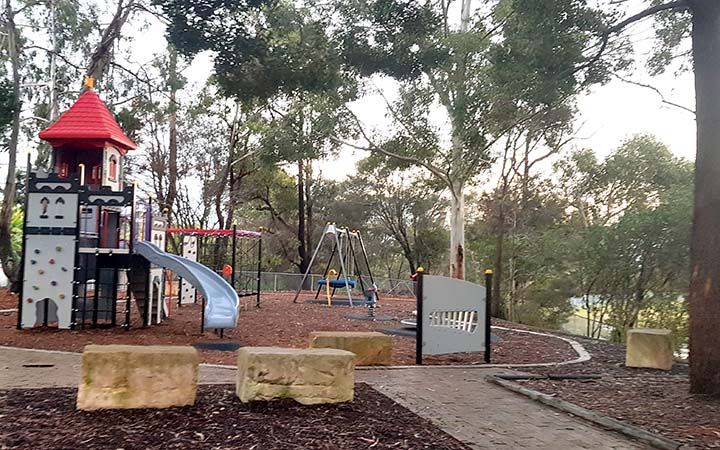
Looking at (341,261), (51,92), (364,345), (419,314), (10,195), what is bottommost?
(364,345)

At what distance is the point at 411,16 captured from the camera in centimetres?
907

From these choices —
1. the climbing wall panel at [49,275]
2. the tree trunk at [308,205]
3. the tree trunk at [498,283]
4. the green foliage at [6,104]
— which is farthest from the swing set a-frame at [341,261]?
the tree trunk at [308,205]

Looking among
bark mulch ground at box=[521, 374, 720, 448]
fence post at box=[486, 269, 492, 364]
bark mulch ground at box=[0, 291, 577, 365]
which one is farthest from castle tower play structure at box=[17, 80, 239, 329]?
bark mulch ground at box=[521, 374, 720, 448]

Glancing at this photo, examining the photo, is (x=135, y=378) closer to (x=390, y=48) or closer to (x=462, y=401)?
(x=462, y=401)

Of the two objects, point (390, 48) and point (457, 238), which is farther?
point (457, 238)

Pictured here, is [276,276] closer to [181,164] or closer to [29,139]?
[181,164]

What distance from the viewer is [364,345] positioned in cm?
737

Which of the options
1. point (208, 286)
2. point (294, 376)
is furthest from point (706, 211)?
point (208, 286)

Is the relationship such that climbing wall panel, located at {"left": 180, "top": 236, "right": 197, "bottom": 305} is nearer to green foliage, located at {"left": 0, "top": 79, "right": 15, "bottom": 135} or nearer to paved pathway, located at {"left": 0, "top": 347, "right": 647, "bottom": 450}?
green foliage, located at {"left": 0, "top": 79, "right": 15, "bottom": 135}

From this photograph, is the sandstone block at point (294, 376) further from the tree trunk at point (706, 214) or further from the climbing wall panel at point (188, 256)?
the climbing wall panel at point (188, 256)

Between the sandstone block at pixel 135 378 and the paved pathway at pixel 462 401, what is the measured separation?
4.58 feet

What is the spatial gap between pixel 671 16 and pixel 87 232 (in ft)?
35.8

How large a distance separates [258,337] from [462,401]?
5389mm

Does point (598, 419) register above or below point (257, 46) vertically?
below
